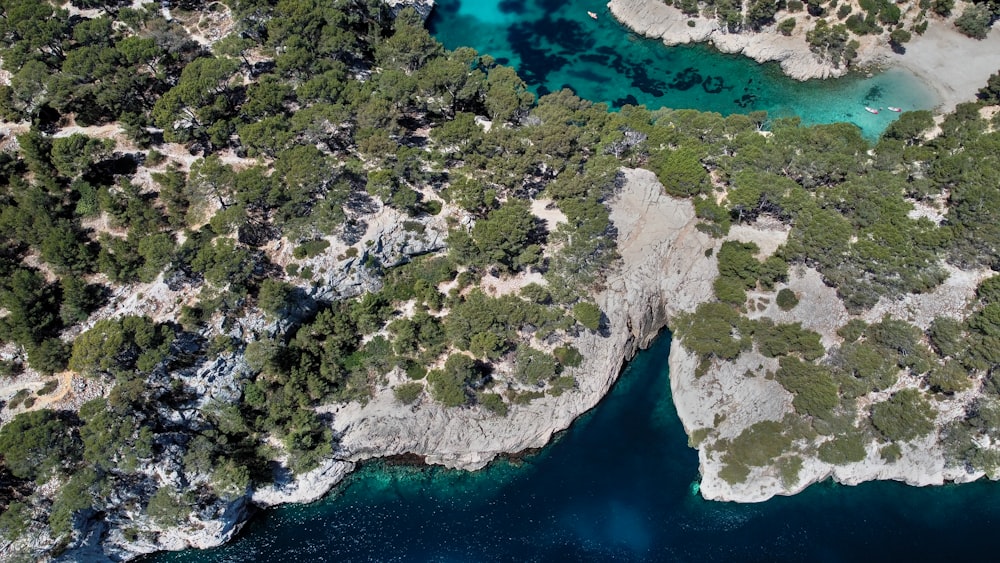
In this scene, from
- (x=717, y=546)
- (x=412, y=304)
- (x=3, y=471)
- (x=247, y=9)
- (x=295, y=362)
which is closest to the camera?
(x=3, y=471)

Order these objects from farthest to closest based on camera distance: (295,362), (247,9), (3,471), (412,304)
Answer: (247,9)
(412,304)
(295,362)
(3,471)

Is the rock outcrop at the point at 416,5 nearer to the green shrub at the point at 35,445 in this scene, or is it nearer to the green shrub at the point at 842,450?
the green shrub at the point at 35,445

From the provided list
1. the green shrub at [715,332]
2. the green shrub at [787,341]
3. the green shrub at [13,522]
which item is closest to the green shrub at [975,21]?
the green shrub at [787,341]

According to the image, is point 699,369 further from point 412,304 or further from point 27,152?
point 27,152

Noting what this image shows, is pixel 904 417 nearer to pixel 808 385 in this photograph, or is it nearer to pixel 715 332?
pixel 808 385

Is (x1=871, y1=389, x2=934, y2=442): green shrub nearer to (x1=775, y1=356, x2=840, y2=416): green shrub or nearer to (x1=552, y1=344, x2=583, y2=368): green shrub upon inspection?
(x1=775, y1=356, x2=840, y2=416): green shrub

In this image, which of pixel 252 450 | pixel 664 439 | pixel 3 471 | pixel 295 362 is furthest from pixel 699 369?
pixel 3 471
